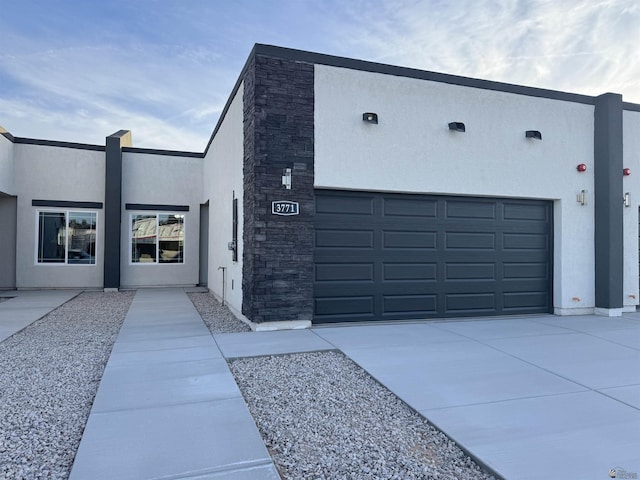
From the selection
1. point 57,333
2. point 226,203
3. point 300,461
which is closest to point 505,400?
point 300,461

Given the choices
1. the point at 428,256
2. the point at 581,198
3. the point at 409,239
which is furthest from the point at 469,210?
the point at 581,198

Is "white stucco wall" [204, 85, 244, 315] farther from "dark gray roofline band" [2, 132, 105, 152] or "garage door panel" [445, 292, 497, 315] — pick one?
"garage door panel" [445, 292, 497, 315]

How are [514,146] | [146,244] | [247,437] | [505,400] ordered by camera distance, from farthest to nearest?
[146,244]
[514,146]
[505,400]
[247,437]

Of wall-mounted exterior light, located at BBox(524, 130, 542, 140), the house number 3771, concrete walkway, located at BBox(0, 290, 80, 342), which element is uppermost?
wall-mounted exterior light, located at BBox(524, 130, 542, 140)

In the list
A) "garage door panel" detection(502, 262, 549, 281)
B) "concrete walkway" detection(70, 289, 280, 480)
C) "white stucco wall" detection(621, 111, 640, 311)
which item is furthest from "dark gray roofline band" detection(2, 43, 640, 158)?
"concrete walkway" detection(70, 289, 280, 480)

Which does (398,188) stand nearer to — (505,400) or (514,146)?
(514,146)

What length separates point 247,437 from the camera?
3.11 meters

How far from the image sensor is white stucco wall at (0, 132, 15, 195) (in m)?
11.6

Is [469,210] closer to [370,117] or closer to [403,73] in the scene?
[370,117]

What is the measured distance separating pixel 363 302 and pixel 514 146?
416 centimetres

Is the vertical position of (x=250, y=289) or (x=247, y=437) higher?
(x=250, y=289)

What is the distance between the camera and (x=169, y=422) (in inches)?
132

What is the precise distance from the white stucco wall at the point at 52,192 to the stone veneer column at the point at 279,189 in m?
→ 8.45

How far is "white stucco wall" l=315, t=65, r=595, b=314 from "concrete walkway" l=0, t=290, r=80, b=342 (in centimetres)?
574
